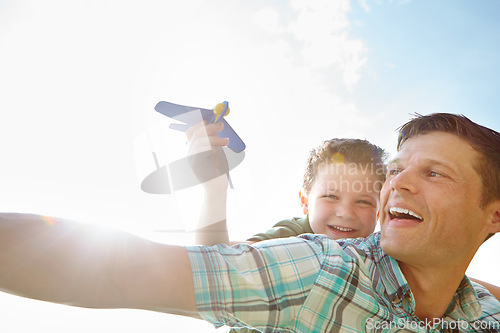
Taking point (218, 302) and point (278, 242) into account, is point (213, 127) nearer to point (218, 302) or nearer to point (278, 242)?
point (278, 242)

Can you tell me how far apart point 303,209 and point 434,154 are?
2.01m

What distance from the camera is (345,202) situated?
330 centimetres

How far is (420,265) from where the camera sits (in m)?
1.88

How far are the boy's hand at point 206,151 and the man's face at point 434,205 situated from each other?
38.7 inches

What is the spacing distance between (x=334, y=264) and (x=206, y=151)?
102 cm

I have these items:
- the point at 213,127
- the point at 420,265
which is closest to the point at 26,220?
the point at 213,127

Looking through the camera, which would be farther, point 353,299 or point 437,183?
point 437,183

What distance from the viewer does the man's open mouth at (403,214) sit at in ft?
6.15

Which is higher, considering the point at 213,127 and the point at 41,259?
the point at 213,127

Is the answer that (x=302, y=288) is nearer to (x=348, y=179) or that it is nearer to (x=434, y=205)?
(x=434, y=205)

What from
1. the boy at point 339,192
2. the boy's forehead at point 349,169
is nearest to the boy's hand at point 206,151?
the boy at point 339,192

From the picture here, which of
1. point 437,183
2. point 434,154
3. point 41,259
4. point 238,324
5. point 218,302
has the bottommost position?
point 238,324

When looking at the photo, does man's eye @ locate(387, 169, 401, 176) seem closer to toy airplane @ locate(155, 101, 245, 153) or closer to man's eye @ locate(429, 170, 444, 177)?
man's eye @ locate(429, 170, 444, 177)

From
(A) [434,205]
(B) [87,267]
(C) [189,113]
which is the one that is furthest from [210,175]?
(B) [87,267]
